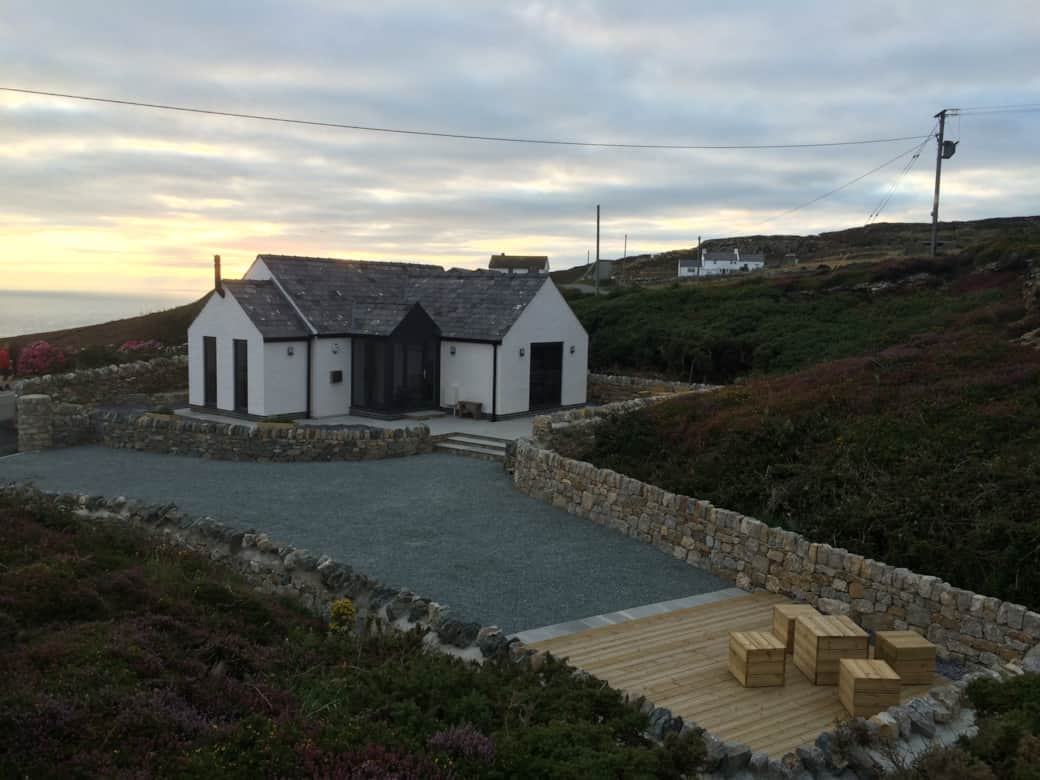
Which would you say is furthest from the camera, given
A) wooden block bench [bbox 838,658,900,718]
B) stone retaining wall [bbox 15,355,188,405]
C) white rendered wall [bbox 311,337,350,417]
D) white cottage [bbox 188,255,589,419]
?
stone retaining wall [bbox 15,355,188,405]

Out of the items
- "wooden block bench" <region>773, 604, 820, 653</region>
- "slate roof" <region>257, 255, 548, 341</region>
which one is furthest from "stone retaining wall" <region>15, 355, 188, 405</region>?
"wooden block bench" <region>773, 604, 820, 653</region>

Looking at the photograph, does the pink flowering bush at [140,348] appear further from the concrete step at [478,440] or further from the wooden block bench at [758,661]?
the wooden block bench at [758,661]

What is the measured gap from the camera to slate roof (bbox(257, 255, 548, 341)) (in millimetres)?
24469

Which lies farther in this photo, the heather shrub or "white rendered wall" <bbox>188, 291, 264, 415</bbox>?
"white rendered wall" <bbox>188, 291, 264, 415</bbox>

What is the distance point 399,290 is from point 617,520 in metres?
15.8

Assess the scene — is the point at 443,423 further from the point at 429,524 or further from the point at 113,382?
the point at 113,382

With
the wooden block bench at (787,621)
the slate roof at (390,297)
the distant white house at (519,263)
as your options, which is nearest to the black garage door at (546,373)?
the slate roof at (390,297)

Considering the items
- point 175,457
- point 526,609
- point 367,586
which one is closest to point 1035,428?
point 526,609

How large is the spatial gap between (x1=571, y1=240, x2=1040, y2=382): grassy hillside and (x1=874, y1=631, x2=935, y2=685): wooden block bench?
16.2 m

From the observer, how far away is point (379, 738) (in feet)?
19.0

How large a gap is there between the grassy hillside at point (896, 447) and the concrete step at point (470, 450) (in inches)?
94.0

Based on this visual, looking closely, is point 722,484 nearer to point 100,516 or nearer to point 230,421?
point 100,516

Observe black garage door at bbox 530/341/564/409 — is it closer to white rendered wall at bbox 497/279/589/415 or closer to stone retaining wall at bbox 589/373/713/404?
white rendered wall at bbox 497/279/589/415

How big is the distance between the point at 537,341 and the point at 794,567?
1477cm
